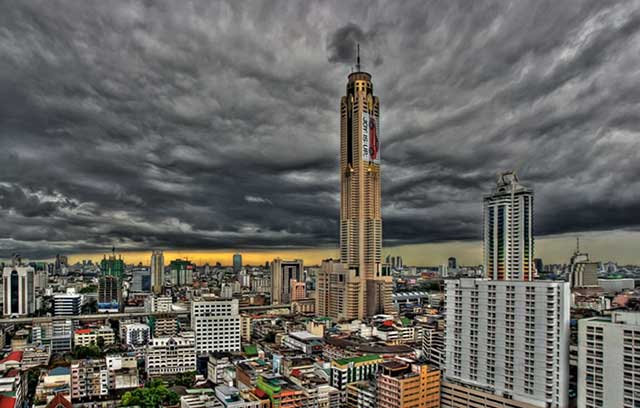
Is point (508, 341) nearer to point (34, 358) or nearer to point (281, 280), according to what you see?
point (34, 358)

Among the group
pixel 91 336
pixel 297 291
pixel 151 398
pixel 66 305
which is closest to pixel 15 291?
pixel 66 305

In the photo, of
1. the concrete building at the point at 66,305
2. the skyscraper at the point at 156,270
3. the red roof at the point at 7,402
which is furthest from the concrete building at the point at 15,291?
the red roof at the point at 7,402

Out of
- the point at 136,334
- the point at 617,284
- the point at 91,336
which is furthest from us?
the point at 617,284

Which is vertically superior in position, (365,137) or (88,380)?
(365,137)

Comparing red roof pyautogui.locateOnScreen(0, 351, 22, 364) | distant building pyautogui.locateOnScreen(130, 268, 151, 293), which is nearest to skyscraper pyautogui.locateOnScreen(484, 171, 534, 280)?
red roof pyautogui.locateOnScreen(0, 351, 22, 364)

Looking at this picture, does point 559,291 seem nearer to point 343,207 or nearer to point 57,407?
point 57,407

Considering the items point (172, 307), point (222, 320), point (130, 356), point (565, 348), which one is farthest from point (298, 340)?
point (172, 307)
